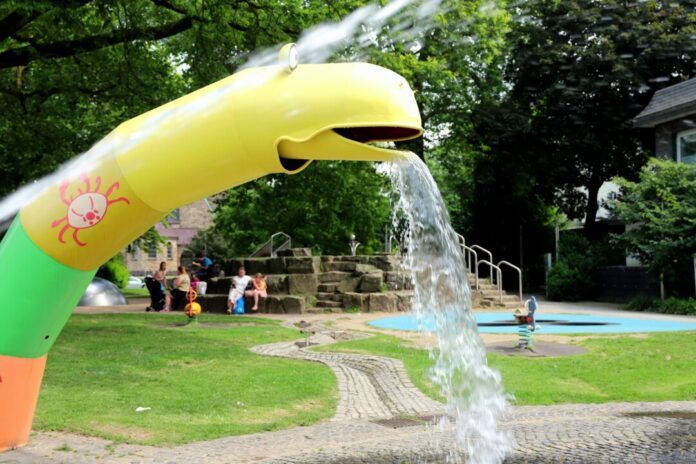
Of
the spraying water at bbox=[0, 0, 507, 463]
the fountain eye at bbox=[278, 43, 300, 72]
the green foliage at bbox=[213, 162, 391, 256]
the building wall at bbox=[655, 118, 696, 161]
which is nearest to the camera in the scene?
the fountain eye at bbox=[278, 43, 300, 72]

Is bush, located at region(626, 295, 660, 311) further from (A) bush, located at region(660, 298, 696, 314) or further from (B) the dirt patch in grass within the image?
(B) the dirt patch in grass

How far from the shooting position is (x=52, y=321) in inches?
235

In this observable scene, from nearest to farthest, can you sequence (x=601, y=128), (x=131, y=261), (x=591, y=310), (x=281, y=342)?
(x=281, y=342) → (x=591, y=310) → (x=601, y=128) → (x=131, y=261)

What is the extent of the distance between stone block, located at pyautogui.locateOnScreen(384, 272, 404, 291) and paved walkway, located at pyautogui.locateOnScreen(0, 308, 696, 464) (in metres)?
15.8

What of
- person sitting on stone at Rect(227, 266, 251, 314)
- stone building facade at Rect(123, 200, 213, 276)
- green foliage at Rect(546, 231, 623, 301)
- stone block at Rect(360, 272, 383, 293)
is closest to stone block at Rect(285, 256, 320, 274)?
stone block at Rect(360, 272, 383, 293)

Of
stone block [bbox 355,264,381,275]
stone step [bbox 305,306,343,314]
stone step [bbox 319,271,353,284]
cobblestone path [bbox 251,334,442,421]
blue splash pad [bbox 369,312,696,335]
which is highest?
stone block [bbox 355,264,381,275]

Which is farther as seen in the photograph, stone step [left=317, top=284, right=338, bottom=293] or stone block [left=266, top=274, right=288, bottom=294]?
stone step [left=317, top=284, right=338, bottom=293]

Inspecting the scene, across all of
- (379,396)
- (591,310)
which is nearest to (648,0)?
(591,310)

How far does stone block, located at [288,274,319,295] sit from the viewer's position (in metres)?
23.7

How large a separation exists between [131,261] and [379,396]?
71.6 meters

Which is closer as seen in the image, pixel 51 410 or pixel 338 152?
pixel 338 152

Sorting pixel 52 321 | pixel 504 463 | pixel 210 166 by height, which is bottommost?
Result: pixel 504 463

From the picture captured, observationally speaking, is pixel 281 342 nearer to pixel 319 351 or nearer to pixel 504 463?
pixel 319 351

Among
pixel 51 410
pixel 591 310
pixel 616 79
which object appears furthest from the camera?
pixel 616 79
